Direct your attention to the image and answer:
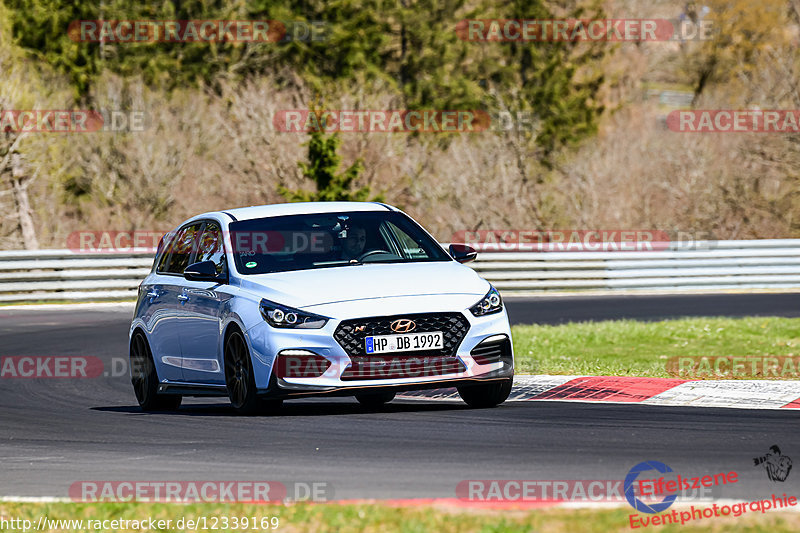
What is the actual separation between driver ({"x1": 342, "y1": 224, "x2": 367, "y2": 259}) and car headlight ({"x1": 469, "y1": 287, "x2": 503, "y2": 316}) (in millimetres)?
1218

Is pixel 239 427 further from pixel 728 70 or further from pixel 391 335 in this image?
pixel 728 70

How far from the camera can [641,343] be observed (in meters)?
17.9

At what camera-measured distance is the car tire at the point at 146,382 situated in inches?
476

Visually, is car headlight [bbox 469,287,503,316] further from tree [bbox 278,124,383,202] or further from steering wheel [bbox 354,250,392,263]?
tree [bbox 278,124,383,202]

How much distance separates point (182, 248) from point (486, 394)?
3.25m

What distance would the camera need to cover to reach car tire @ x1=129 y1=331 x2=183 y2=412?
12.1m

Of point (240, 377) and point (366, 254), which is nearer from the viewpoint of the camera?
point (240, 377)

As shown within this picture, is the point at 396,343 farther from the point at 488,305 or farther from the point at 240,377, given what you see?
the point at 240,377

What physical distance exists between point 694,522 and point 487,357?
4.38 m

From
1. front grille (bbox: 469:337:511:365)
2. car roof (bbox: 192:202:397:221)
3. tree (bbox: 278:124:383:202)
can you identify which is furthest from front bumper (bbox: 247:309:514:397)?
tree (bbox: 278:124:383:202)

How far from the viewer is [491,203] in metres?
42.3

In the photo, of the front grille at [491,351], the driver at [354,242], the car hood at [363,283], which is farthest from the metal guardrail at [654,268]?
the front grille at [491,351]

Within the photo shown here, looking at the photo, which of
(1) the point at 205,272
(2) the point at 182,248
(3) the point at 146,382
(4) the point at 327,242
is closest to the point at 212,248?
(1) the point at 205,272

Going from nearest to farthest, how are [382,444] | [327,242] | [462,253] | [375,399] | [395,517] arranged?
[395,517]
[382,444]
[327,242]
[462,253]
[375,399]
